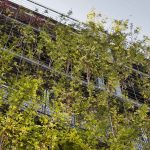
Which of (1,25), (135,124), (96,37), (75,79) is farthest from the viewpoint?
(96,37)

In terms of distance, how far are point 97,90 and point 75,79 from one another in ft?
4.29

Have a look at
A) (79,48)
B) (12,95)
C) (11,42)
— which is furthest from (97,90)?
(12,95)

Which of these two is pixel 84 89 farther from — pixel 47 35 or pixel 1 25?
pixel 1 25

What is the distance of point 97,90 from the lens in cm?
1362

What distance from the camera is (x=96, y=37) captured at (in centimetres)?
1577

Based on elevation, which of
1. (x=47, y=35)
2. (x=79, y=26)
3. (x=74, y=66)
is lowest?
(x=74, y=66)

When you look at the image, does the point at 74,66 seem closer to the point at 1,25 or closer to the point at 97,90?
the point at 97,90

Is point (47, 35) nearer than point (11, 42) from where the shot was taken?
No

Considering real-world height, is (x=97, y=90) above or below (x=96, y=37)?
below

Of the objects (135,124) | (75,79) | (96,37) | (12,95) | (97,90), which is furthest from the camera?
(96,37)

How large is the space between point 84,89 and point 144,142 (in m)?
3.60

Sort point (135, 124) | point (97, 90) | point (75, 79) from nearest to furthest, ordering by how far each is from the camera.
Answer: point (135, 124), point (75, 79), point (97, 90)

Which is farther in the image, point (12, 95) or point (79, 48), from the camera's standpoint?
point (79, 48)

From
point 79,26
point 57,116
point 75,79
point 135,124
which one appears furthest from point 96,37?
point 57,116
